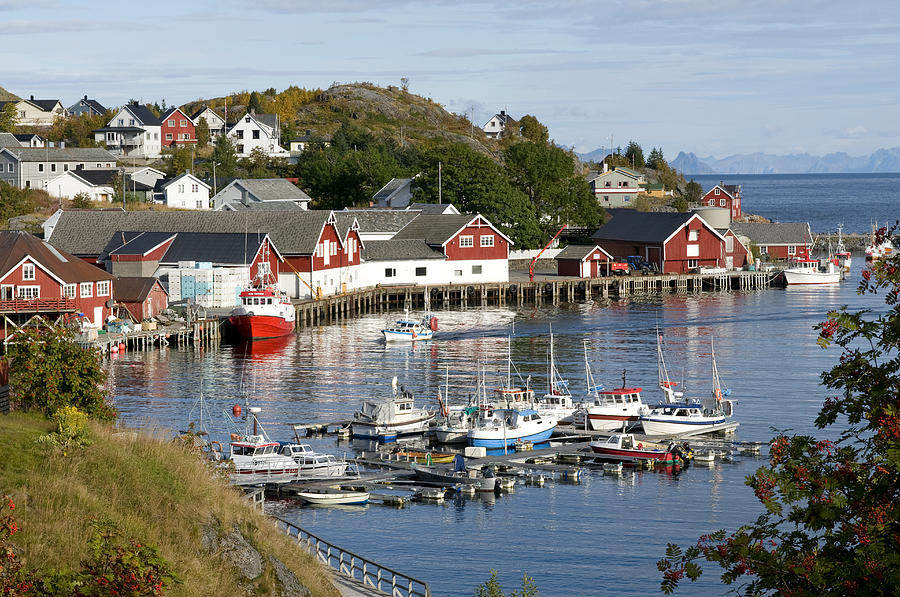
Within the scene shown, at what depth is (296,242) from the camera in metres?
85.1

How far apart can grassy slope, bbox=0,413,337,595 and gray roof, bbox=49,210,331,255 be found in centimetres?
5881

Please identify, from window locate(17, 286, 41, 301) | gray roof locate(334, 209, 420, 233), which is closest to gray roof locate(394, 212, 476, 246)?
gray roof locate(334, 209, 420, 233)

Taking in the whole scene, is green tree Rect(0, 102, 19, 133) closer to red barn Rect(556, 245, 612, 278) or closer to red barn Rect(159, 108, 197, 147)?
red barn Rect(159, 108, 197, 147)

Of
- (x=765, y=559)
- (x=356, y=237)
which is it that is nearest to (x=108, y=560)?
(x=765, y=559)

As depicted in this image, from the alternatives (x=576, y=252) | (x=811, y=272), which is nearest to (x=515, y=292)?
(x=576, y=252)

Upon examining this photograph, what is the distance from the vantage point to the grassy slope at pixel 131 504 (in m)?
20.2

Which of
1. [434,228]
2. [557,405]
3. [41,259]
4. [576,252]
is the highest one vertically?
[434,228]

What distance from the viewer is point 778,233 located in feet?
401

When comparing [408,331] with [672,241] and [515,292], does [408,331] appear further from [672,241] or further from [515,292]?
[672,241]

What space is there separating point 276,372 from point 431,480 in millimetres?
22724

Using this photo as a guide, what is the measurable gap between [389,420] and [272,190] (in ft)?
255

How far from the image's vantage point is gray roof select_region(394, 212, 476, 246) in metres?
97.7

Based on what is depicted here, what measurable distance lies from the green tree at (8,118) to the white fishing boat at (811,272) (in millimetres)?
95980

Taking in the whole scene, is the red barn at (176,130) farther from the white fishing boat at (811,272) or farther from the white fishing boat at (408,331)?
the white fishing boat at (408,331)
